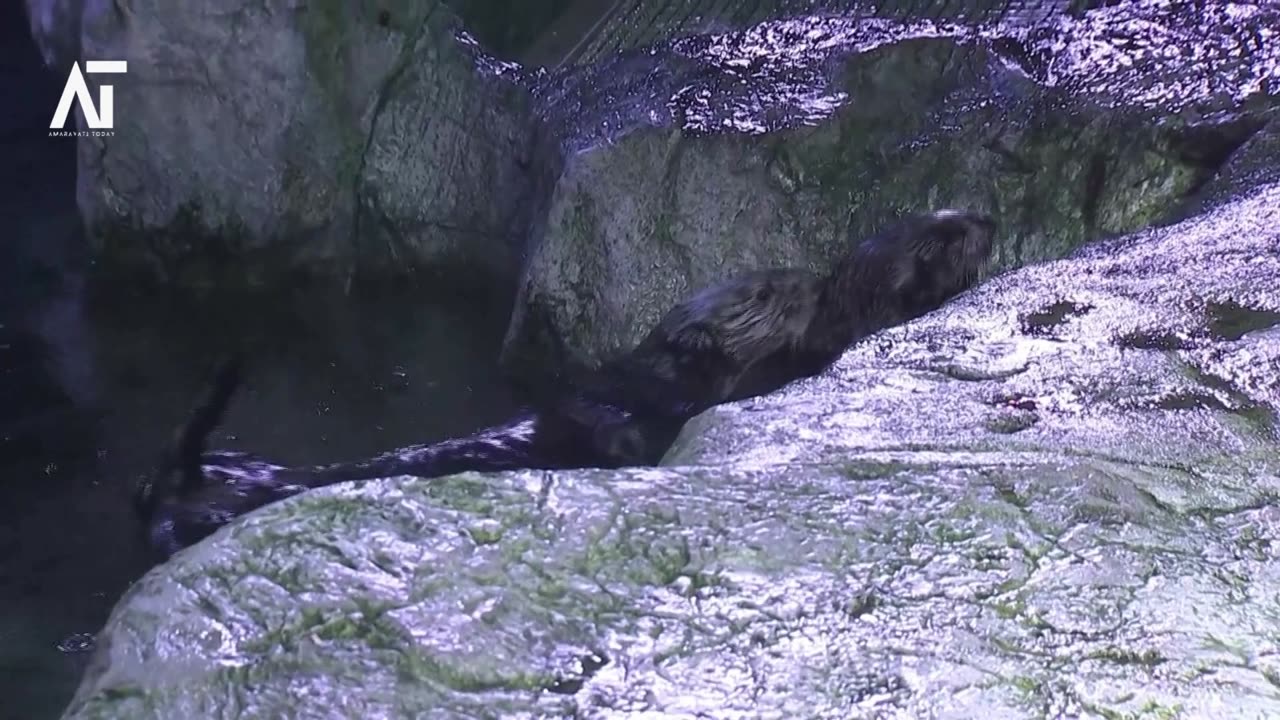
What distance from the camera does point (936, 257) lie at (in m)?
4.05

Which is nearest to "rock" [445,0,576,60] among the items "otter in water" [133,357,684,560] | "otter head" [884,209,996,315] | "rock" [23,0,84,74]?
"rock" [23,0,84,74]

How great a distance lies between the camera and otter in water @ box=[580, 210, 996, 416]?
408 cm

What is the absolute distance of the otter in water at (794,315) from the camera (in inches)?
161

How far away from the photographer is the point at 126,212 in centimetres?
561

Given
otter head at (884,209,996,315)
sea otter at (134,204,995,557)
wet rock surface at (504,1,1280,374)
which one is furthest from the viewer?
wet rock surface at (504,1,1280,374)

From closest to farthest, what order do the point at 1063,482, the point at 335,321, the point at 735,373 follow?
the point at 1063,482
the point at 735,373
the point at 335,321

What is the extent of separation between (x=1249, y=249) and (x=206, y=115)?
4378 millimetres

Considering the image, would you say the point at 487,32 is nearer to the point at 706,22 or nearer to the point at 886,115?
the point at 706,22

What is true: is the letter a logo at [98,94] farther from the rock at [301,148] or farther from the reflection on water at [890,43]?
the reflection on water at [890,43]

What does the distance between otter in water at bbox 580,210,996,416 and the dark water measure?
88 centimetres

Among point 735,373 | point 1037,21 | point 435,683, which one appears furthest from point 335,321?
point 435,683

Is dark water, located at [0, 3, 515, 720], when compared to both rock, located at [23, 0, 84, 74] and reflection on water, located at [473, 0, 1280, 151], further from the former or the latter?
reflection on water, located at [473, 0, 1280, 151]

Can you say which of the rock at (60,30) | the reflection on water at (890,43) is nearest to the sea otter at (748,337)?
the reflection on water at (890,43)

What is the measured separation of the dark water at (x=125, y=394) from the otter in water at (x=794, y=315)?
0.88 metres
